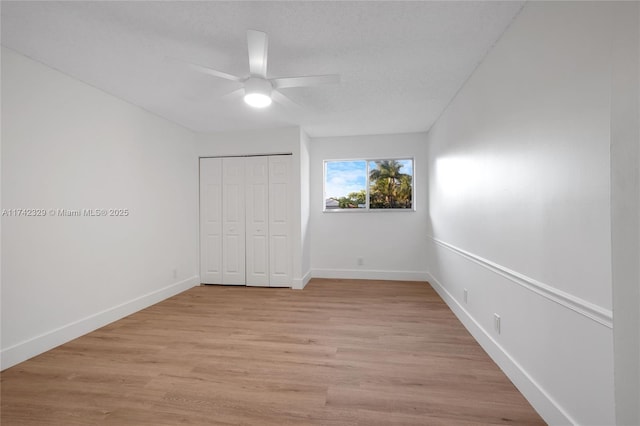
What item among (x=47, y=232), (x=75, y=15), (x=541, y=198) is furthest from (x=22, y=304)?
(x=541, y=198)

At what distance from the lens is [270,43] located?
218cm

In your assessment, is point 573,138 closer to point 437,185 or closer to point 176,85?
point 437,185

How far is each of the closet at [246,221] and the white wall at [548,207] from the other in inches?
113

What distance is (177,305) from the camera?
12.0 feet

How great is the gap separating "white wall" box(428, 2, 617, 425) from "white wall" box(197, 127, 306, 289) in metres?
2.59

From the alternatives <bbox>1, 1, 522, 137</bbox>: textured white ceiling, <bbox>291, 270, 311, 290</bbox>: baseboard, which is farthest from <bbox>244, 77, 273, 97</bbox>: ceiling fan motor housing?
<bbox>291, 270, 311, 290</bbox>: baseboard

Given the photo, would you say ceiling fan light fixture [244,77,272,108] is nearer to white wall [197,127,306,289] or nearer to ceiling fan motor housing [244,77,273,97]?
ceiling fan motor housing [244,77,273,97]

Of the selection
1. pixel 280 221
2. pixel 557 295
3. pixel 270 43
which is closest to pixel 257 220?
pixel 280 221

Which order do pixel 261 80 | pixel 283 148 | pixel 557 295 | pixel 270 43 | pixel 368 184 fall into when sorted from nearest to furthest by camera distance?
pixel 557 295 → pixel 270 43 → pixel 261 80 → pixel 283 148 → pixel 368 184

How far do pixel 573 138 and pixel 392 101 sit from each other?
7.57ft

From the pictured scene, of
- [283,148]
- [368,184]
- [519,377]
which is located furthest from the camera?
[368,184]

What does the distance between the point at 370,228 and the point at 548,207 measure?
3515 millimetres

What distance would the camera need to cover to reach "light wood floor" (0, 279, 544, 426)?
1655 mm

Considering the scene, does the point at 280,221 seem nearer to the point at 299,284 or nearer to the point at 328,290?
the point at 299,284
